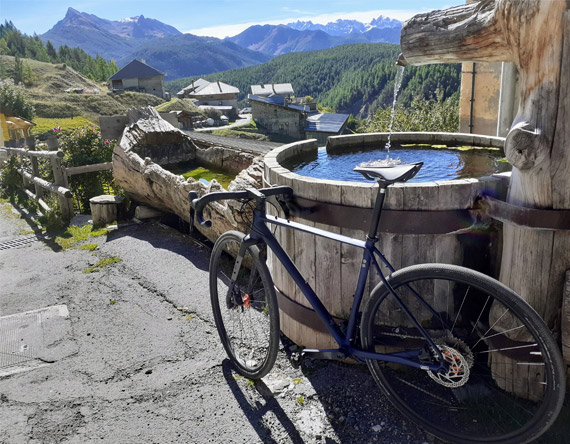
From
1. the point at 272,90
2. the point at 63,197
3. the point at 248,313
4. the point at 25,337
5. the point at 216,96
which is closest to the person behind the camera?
the point at 248,313

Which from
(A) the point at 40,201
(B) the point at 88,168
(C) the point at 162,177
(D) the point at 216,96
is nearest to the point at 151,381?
(C) the point at 162,177

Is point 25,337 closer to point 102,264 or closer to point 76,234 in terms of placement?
point 102,264

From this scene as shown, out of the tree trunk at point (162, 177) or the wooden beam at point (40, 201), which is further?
the wooden beam at point (40, 201)

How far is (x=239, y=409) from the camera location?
10.2 ft

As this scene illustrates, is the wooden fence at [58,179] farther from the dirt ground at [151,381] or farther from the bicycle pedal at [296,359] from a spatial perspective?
the bicycle pedal at [296,359]

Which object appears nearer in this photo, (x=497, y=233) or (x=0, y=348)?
(x=497, y=233)

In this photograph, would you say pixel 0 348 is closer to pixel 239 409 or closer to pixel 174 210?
pixel 239 409

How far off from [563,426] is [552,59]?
1.98 meters

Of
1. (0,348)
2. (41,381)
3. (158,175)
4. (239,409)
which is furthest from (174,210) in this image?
(239,409)

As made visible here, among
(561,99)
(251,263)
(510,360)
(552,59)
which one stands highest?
(552,59)

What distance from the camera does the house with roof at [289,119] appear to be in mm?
55969

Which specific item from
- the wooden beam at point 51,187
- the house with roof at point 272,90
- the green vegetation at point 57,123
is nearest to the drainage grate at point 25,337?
the wooden beam at point 51,187

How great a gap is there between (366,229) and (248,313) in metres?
1.33

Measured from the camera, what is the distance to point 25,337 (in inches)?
170
